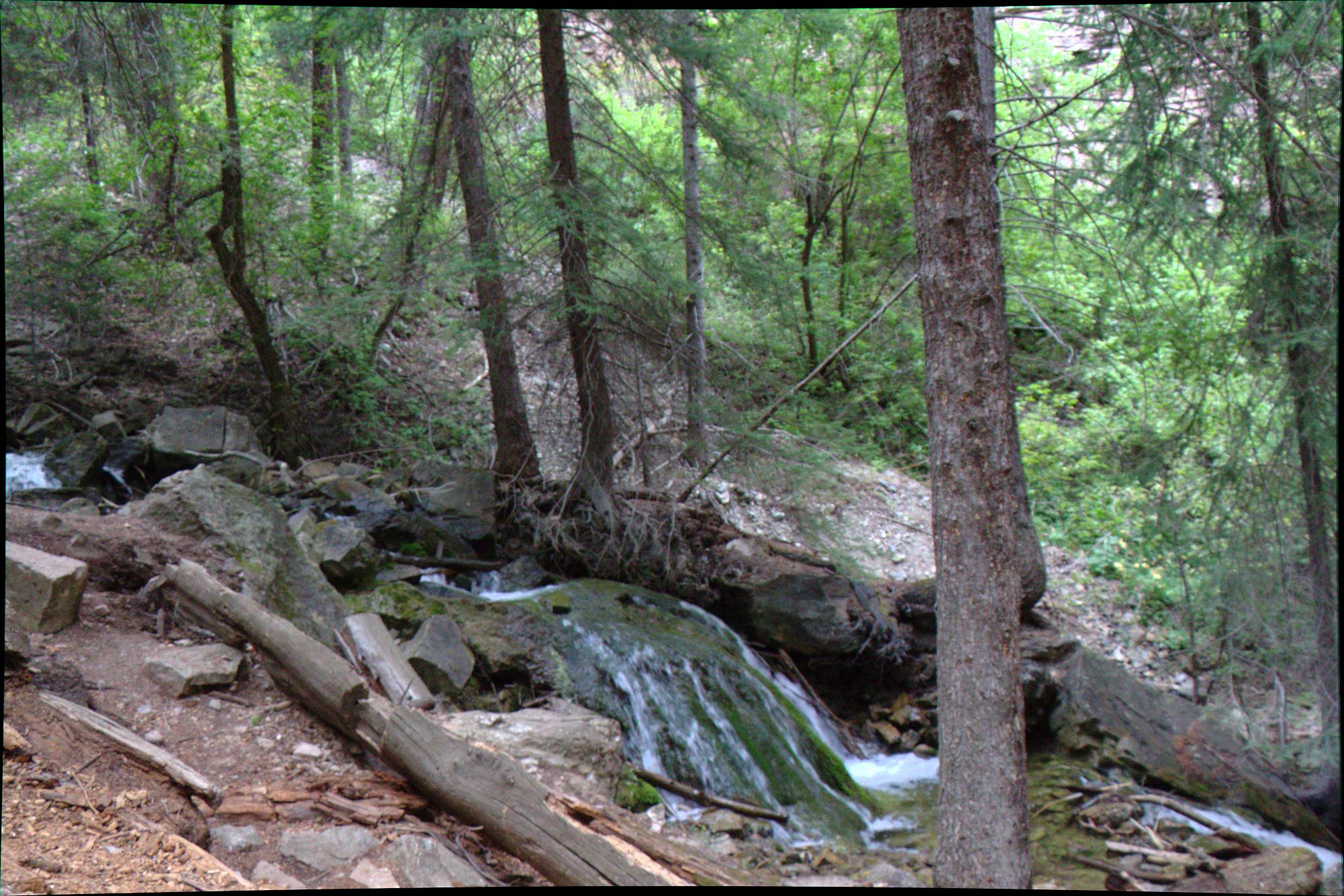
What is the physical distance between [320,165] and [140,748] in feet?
23.9

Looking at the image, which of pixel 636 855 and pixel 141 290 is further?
pixel 141 290

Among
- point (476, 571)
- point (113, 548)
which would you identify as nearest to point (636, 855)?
point (113, 548)

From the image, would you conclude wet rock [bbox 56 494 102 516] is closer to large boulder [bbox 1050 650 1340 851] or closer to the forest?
the forest

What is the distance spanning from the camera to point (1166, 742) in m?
5.21

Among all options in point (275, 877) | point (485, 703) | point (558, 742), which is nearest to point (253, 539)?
point (485, 703)

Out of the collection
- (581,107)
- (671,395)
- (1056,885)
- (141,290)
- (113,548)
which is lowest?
(1056,885)

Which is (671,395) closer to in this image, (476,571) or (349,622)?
(476,571)

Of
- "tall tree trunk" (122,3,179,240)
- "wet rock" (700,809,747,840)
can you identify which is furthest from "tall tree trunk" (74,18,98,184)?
"wet rock" (700,809,747,840)

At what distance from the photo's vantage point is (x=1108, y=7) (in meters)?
3.86

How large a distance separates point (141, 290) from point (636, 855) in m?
7.70

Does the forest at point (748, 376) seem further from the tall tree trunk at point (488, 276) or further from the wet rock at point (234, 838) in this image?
the wet rock at point (234, 838)

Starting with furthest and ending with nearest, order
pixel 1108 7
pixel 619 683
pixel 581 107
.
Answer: pixel 581 107, pixel 619 683, pixel 1108 7

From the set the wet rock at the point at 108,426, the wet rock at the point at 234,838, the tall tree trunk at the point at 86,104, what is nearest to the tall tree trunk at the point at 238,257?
the tall tree trunk at the point at 86,104

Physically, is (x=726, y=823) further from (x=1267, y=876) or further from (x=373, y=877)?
(x=1267, y=876)
